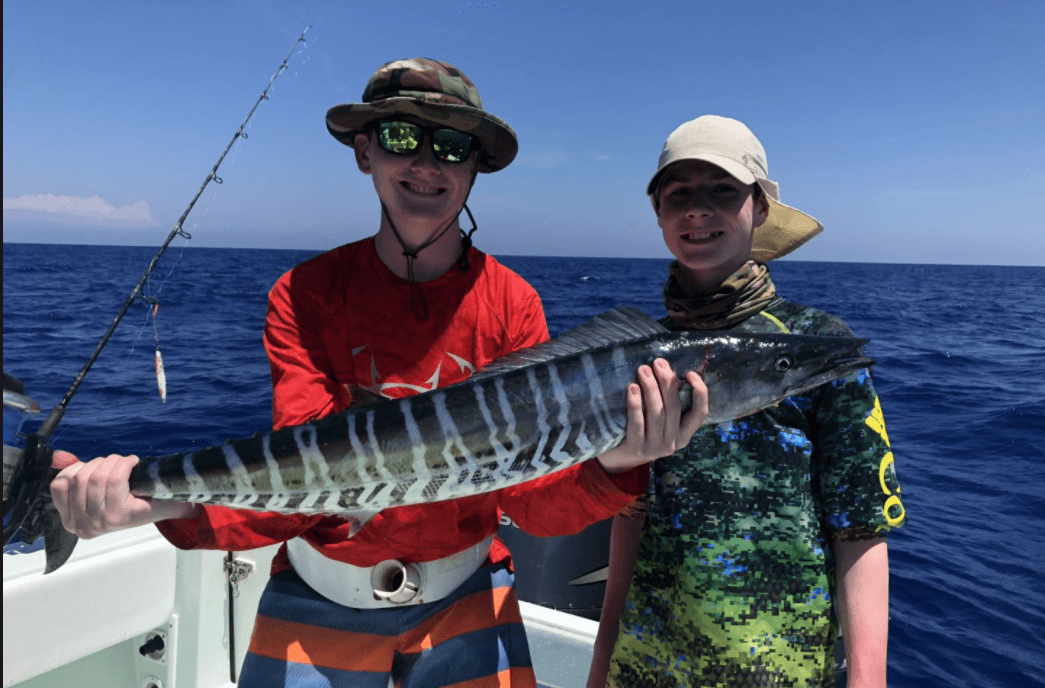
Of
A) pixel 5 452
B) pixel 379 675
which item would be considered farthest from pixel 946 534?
pixel 5 452

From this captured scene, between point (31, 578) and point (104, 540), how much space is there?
1.74 feet

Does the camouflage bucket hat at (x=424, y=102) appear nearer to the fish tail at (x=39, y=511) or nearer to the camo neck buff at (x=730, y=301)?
the camo neck buff at (x=730, y=301)

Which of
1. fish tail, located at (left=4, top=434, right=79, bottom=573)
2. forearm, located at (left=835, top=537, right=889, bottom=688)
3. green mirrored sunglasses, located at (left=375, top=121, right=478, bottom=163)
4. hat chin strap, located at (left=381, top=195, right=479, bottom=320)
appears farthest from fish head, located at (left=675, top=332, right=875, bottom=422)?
fish tail, located at (left=4, top=434, right=79, bottom=573)

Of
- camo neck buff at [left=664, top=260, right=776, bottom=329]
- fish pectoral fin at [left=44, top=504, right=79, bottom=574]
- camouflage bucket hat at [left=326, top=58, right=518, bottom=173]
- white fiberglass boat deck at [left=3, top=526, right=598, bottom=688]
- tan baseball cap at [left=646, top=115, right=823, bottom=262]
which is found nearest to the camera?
fish pectoral fin at [left=44, top=504, right=79, bottom=574]

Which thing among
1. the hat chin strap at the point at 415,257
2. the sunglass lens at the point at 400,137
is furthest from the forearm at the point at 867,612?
the sunglass lens at the point at 400,137

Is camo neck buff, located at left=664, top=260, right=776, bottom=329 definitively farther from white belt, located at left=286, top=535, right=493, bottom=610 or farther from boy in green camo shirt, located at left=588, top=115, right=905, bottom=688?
white belt, located at left=286, top=535, right=493, bottom=610

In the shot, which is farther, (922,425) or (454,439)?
(922,425)

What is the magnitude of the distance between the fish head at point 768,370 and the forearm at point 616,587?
583mm

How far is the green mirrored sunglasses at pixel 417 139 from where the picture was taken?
2773mm

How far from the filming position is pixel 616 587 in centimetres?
271

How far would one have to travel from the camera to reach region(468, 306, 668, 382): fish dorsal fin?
2541 millimetres

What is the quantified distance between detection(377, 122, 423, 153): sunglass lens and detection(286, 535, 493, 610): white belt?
164 cm

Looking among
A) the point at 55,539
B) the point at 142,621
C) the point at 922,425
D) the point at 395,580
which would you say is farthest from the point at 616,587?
the point at 922,425

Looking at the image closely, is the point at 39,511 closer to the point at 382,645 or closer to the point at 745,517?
the point at 382,645
